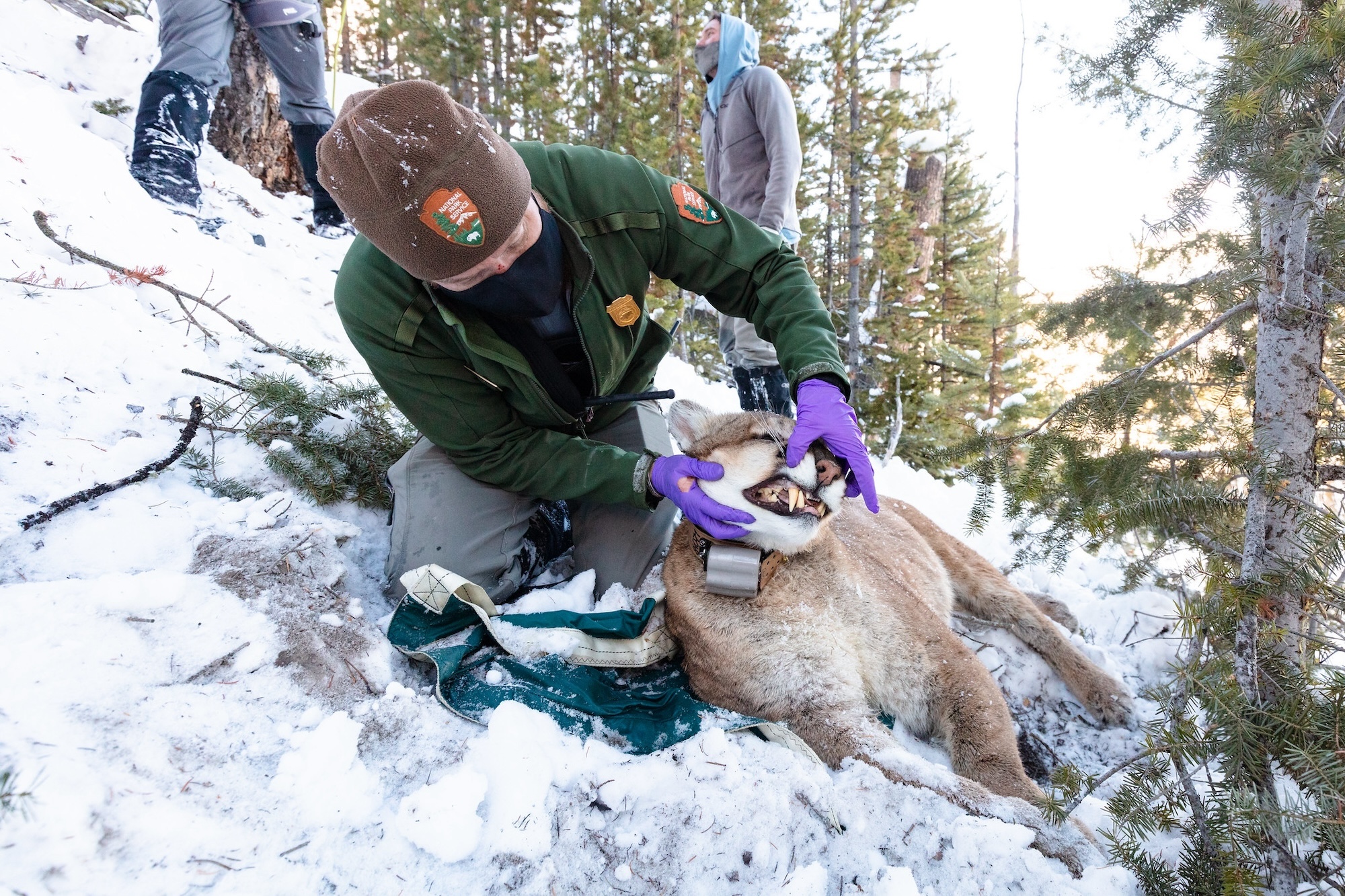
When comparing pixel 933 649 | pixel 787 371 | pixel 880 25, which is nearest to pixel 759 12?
pixel 880 25

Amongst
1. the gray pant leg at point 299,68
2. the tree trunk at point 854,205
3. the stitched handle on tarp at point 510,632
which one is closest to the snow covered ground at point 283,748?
the stitched handle on tarp at point 510,632

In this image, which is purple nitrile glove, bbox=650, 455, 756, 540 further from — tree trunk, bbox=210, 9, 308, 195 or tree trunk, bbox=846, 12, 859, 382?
tree trunk, bbox=846, 12, 859, 382

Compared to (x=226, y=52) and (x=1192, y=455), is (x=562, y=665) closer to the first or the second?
(x=1192, y=455)

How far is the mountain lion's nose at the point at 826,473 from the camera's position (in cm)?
292

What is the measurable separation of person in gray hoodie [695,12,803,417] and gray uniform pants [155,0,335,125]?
3.97 m

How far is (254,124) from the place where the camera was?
9.10m

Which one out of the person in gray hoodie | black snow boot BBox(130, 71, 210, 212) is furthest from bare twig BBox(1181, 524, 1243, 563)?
black snow boot BBox(130, 71, 210, 212)

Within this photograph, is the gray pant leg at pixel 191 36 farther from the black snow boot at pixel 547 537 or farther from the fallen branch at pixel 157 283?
the black snow boot at pixel 547 537

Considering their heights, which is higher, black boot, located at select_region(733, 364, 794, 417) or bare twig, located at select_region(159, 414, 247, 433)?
black boot, located at select_region(733, 364, 794, 417)

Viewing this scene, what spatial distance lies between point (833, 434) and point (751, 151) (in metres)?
4.19

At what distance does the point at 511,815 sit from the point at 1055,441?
279cm

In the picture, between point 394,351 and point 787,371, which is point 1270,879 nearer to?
point 787,371

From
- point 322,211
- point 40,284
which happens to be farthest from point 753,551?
point 322,211

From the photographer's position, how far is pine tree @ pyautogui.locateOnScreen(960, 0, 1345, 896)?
A: 1637mm
